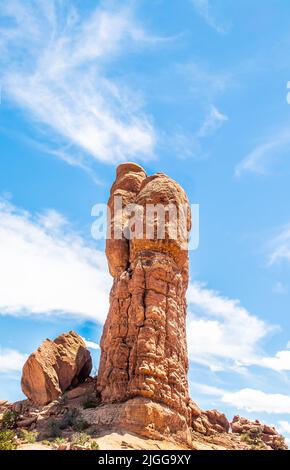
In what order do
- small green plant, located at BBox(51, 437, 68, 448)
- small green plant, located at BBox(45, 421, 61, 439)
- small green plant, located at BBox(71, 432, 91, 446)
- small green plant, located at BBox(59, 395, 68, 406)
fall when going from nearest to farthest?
small green plant, located at BBox(71, 432, 91, 446), small green plant, located at BBox(51, 437, 68, 448), small green plant, located at BBox(45, 421, 61, 439), small green plant, located at BBox(59, 395, 68, 406)

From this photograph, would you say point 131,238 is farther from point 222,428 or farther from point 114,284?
point 222,428

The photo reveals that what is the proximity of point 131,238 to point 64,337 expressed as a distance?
1125cm

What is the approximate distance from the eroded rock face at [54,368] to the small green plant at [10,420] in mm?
2213

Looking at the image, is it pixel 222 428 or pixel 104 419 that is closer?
pixel 104 419

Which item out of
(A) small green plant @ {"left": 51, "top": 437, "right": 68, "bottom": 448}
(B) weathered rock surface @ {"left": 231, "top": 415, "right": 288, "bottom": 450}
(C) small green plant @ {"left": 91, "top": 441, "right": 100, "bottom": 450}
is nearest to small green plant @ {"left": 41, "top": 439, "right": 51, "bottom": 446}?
(A) small green plant @ {"left": 51, "top": 437, "right": 68, "bottom": 448}

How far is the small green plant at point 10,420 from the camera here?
32750 millimetres

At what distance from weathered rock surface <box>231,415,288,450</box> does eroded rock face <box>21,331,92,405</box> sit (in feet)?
44.6

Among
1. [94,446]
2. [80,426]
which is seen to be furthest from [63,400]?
[94,446]

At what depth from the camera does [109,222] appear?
3997 centimetres

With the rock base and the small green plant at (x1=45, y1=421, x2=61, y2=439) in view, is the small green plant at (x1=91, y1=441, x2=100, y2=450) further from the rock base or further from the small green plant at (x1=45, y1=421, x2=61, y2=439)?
the small green plant at (x1=45, y1=421, x2=61, y2=439)

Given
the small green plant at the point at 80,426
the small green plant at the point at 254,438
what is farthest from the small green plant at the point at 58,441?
the small green plant at the point at 254,438

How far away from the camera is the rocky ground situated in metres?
25.9

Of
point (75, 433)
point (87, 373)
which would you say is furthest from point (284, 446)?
point (75, 433)
